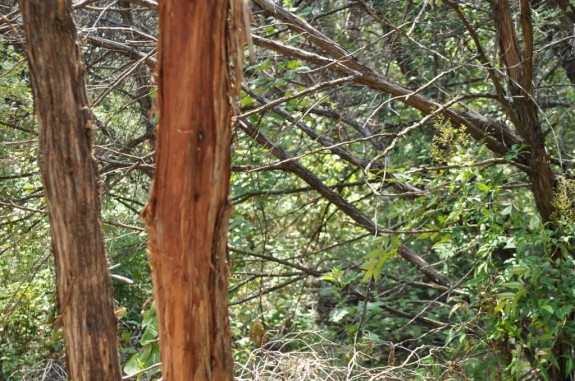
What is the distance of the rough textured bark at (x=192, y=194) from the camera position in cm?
230

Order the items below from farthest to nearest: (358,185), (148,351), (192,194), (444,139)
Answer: (358,185) < (444,139) < (148,351) < (192,194)

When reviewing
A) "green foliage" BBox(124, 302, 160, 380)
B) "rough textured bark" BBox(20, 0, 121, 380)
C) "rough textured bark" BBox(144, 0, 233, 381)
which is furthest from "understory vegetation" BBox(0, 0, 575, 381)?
"rough textured bark" BBox(144, 0, 233, 381)

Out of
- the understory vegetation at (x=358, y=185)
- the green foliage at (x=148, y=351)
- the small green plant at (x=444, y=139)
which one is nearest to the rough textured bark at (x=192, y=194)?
the understory vegetation at (x=358, y=185)

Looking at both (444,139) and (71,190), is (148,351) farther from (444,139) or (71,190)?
(444,139)

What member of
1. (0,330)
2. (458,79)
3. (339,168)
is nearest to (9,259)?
(0,330)

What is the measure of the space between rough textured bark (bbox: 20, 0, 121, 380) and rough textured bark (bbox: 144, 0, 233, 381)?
26 centimetres

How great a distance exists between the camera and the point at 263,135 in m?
5.51

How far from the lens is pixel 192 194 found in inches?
93.8

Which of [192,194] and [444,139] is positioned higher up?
[192,194]

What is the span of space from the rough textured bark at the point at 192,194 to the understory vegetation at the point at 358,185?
567mm

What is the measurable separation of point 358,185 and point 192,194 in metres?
4.20

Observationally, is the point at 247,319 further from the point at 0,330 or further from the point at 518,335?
the point at 518,335

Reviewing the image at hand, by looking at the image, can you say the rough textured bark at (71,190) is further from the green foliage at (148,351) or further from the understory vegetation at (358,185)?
the green foliage at (148,351)

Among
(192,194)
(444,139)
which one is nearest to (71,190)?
(192,194)
